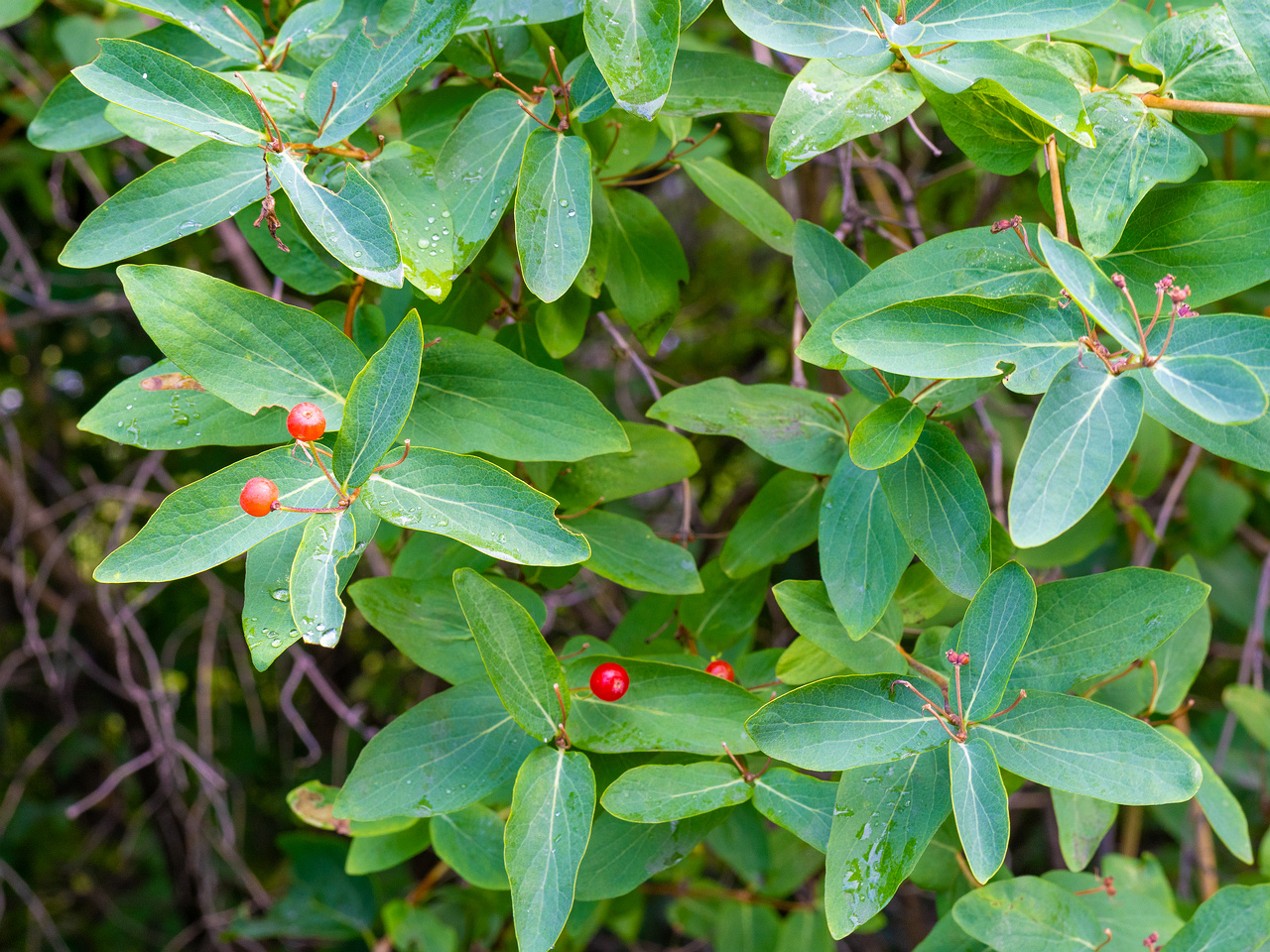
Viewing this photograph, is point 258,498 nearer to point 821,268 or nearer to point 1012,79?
point 821,268

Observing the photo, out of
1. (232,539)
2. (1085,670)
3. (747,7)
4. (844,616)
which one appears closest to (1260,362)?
(1085,670)

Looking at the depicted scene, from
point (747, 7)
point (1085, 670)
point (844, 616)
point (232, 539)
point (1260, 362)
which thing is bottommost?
point (1085, 670)

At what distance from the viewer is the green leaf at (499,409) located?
3.65ft

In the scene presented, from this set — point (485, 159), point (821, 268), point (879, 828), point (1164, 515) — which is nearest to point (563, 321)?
point (485, 159)

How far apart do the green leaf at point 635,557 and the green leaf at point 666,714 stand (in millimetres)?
136

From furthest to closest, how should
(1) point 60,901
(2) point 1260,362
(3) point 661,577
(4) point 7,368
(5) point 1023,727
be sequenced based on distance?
(1) point 60,901 → (4) point 7,368 → (3) point 661,577 → (5) point 1023,727 → (2) point 1260,362

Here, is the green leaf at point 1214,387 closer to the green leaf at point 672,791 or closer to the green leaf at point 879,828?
the green leaf at point 879,828

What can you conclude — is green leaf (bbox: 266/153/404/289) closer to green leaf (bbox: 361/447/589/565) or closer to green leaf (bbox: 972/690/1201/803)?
green leaf (bbox: 361/447/589/565)

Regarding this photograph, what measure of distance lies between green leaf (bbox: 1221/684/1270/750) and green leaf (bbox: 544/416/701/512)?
1.25 meters

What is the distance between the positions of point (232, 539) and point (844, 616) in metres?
0.70

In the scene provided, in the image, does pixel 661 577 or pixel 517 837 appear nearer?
pixel 517 837

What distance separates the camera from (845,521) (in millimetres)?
1156

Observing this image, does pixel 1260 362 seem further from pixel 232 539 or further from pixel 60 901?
pixel 60 901

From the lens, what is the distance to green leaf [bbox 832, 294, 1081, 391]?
35.6 inches
